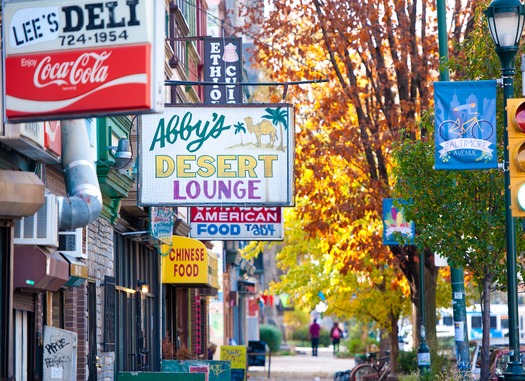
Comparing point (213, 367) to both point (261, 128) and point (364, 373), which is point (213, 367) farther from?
point (364, 373)

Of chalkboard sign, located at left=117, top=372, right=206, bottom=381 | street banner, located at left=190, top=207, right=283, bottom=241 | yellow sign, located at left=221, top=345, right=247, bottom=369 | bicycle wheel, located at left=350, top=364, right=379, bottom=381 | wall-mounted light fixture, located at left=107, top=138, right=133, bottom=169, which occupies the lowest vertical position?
bicycle wheel, located at left=350, top=364, right=379, bottom=381

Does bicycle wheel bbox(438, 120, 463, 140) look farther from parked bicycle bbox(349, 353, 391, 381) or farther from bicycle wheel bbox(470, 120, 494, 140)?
parked bicycle bbox(349, 353, 391, 381)

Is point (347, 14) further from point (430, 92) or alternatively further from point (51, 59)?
point (51, 59)

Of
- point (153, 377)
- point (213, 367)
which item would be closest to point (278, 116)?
point (153, 377)

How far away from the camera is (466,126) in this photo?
1481 centimetres

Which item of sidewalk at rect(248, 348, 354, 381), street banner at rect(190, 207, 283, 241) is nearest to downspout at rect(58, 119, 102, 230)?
street banner at rect(190, 207, 283, 241)

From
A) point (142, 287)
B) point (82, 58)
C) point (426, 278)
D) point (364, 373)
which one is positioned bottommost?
point (364, 373)

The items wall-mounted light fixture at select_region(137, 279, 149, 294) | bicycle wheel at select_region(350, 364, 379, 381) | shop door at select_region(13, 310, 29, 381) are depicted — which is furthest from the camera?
bicycle wheel at select_region(350, 364, 379, 381)

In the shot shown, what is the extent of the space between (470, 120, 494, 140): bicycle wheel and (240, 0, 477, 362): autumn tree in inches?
323

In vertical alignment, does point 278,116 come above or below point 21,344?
above

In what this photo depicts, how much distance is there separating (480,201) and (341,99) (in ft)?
25.8

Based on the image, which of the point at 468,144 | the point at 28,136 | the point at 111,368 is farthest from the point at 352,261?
the point at 28,136

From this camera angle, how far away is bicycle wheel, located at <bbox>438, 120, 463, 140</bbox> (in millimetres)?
14859

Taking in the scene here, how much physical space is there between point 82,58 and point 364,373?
2042 cm
